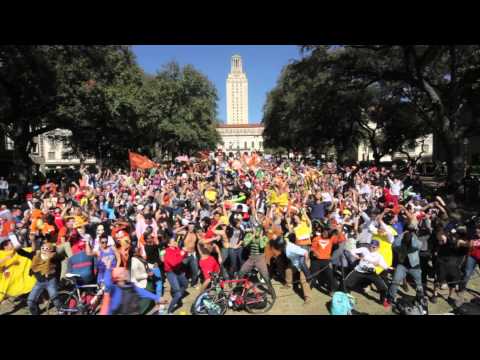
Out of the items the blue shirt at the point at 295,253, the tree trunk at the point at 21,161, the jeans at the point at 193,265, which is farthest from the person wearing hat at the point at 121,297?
the tree trunk at the point at 21,161

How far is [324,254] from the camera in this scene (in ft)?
20.5

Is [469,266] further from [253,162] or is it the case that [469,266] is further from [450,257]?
[253,162]

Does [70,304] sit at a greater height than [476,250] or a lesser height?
lesser

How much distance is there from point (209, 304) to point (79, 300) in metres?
2.34

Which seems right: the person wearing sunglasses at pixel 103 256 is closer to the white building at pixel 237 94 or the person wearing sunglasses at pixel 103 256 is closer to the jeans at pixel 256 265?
the jeans at pixel 256 265

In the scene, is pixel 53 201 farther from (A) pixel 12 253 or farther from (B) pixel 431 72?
(B) pixel 431 72

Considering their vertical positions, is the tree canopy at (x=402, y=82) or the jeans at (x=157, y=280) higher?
the tree canopy at (x=402, y=82)

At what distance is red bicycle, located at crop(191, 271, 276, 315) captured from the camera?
218 inches

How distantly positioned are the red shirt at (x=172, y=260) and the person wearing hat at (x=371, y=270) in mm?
3243

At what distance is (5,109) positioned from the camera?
19.7 m

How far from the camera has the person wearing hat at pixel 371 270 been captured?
582cm

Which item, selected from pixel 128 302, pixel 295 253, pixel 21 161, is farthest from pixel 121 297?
pixel 21 161
